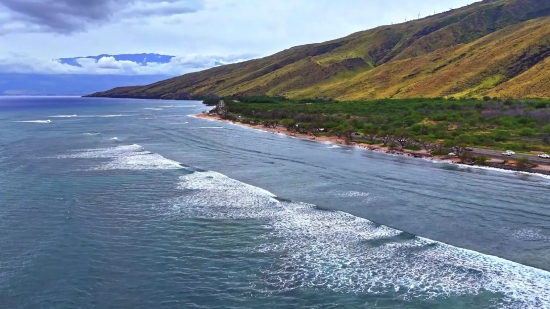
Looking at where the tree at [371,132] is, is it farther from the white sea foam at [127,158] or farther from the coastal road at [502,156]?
the white sea foam at [127,158]

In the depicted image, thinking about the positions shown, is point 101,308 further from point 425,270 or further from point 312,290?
point 425,270

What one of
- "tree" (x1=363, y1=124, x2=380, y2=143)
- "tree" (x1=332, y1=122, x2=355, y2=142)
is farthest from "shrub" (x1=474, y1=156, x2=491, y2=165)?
"tree" (x1=332, y1=122, x2=355, y2=142)

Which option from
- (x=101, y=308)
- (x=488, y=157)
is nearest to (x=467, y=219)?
(x=101, y=308)

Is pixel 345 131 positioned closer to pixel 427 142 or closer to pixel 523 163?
pixel 427 142

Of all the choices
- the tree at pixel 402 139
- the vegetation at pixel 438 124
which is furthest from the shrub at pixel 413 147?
the tree at pixel 402 139

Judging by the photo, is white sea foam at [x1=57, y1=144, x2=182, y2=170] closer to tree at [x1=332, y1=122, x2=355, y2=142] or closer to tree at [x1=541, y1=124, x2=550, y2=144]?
tree at [x1=332, y1=122, x2=355, y2=142]

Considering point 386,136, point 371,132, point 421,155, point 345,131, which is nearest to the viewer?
point 421,155

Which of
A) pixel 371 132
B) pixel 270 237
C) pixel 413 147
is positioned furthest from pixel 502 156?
pixel 270 237
